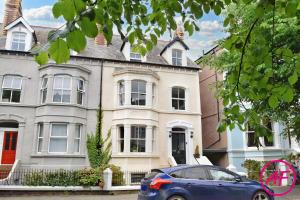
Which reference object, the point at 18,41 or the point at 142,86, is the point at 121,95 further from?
the point at 18,41

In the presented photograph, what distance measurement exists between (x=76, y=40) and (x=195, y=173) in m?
9.02

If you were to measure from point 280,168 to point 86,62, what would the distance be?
52.5ft

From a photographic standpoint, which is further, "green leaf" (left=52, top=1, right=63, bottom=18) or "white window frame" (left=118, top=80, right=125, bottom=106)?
"white window frame" (left=118, top=80, right=125, bottom=106)

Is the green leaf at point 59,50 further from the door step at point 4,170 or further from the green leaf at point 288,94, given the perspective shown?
the door step at point 4,170

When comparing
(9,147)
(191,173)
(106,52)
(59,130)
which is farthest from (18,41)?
(191,173)

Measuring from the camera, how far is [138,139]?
20.4 metres

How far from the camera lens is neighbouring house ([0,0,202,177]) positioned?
19109 millimetres

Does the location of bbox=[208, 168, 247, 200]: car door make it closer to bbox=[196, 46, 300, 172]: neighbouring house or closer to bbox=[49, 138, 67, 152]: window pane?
bbox=[196, 46, 300, 172]: neighbouring house

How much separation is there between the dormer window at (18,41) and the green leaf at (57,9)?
21.2 meters

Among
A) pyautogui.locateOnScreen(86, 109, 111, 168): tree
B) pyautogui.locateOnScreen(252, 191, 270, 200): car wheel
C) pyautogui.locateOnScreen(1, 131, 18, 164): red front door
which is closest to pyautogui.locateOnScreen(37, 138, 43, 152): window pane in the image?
pyautogui.locateOnScreen(1, 131, 18, 164): red front door

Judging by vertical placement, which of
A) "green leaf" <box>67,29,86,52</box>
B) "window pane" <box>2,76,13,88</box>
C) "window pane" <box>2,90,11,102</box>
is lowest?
"green leaf" <box>67,29,86,52</box>

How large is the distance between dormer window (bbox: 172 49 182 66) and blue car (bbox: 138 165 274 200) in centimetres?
1454

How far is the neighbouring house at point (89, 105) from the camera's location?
1911 centimetres

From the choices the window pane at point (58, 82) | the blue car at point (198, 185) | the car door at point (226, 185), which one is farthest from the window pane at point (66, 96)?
the car door at point (226, 185)
